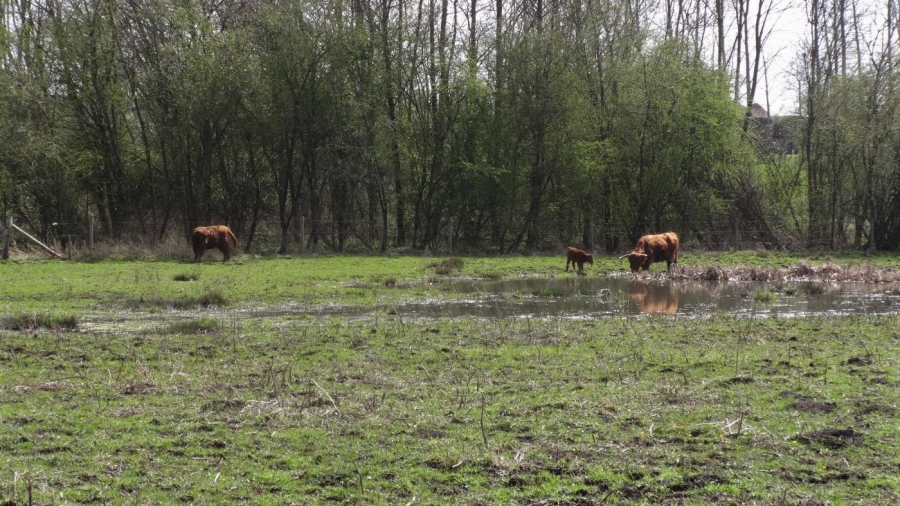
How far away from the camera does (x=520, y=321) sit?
506 inches

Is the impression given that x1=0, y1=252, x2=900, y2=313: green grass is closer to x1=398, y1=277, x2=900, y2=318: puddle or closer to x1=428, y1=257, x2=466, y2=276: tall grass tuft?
x1=428, y1=257, x2=466, y2=276: tall grass tuft

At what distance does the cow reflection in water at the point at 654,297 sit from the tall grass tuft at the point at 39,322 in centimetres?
941

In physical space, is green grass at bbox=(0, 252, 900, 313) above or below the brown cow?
below

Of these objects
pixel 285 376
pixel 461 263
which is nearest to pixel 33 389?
pixel 285 376

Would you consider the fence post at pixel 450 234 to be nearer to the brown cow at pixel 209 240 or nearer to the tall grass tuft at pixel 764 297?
the brown cow at pixel 209 240

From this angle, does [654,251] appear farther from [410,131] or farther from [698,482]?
[698,482]

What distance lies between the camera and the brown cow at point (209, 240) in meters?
26.0

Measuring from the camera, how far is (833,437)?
5.99 m

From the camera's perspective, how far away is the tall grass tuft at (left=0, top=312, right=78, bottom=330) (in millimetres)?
11984

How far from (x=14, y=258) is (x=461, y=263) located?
14200mm

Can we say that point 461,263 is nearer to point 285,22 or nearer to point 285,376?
point 285,22

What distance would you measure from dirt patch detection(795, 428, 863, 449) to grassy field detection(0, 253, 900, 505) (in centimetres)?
2

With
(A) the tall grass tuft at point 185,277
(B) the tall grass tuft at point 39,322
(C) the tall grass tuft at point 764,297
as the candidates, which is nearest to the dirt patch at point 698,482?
(B) the tall grass tuft at point 39,322

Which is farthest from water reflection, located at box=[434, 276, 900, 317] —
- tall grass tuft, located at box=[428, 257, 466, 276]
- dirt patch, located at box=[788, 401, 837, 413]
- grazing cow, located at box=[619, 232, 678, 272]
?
dirt patch, located at box=[788, 401, 837, 413]
